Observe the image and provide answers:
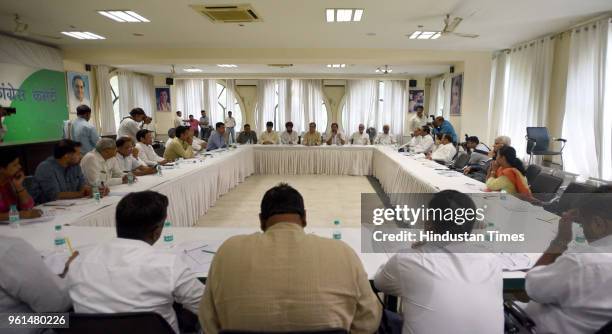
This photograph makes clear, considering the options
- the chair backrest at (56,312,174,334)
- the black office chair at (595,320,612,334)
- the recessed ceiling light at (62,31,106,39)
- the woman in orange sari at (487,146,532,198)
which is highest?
the recessed ceiling light at (62,31,106,39)

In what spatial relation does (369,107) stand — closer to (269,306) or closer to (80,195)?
(80,195)

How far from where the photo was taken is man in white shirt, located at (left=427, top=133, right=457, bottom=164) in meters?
6.09

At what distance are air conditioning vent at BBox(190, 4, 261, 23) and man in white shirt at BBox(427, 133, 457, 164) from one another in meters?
3.67

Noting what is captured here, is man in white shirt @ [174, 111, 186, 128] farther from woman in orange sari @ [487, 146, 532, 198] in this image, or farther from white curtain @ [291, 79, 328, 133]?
woman in orange sari @ [487, 146, 532, 198]

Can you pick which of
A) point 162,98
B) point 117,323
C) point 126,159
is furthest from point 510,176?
point 162,98

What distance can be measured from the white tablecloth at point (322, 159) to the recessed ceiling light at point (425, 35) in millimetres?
2706

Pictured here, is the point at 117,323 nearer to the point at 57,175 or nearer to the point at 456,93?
the point at 57,175

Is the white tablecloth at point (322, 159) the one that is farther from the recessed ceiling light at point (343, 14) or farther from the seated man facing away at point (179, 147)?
the recessed ceiling light at point (343, 14)

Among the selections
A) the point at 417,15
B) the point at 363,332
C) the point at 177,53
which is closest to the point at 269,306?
the point at 363,332

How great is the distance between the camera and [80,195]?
10.1ft

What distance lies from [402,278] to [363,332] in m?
0.26

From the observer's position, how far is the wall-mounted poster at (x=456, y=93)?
8.33m

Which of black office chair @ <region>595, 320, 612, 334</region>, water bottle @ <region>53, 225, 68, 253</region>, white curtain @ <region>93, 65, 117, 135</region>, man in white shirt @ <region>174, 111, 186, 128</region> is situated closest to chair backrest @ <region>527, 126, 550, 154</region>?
black office chair @ <region>595, 320, 612, 334</region>

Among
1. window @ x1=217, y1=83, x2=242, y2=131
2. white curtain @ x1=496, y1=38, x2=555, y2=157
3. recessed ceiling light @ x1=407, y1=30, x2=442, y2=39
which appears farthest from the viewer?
window @ x1=217, y1=83, x2=242, y2=131
